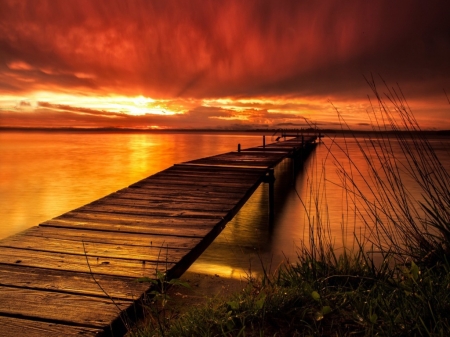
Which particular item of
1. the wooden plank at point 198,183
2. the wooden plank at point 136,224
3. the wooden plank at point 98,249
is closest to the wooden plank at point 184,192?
the wooden plank at point 198,183

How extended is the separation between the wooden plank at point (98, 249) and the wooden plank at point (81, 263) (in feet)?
0.22

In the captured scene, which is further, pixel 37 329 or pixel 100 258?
pixel 100 258

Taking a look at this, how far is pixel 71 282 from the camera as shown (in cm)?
239

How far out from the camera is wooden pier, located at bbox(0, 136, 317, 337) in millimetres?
1981

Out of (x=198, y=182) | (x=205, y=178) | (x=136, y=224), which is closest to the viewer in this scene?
(x=136, y=224)

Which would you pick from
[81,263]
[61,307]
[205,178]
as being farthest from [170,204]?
[61,307]

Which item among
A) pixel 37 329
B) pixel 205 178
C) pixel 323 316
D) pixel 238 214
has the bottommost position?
pixel 238 214

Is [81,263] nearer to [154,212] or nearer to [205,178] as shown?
[154,212]

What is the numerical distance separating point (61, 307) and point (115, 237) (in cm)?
137

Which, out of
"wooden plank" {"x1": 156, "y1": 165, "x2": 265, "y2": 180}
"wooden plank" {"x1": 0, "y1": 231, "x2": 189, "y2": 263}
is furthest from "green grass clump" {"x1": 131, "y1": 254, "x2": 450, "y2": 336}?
"wooden plank" {"x1": 156, "y1": 165, "x2": 265, "y2": 180}

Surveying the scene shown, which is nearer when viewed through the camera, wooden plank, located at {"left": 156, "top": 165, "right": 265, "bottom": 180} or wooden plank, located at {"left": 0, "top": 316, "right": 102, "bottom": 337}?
wooden plank, located at {"left": 0, "top": 316, "right": 102, "bottom": 337}

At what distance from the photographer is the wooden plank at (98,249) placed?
291 centimetres

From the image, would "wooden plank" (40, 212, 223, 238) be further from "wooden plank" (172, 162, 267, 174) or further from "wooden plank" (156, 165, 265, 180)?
"wooden plank" (172, 162, 267, 174)

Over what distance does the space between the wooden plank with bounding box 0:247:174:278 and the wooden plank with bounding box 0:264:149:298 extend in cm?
7
